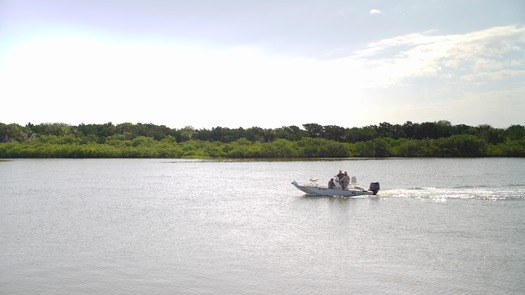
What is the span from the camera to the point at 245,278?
51.2ft

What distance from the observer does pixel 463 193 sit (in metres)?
36.0

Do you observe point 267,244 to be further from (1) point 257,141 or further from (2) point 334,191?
(1) point 257,141

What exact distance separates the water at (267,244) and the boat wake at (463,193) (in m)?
0.09

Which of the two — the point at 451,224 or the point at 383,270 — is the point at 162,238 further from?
the point at 451,224

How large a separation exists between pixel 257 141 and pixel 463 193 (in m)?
85.6

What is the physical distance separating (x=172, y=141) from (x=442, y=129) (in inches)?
2429

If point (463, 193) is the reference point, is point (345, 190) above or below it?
above

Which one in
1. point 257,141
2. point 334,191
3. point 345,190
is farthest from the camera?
point 257,141

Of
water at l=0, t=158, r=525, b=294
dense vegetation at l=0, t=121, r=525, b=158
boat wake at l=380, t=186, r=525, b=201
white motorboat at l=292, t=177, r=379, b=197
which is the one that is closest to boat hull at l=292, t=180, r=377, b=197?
white motorboat at l=292, t=177, r=379, b=197

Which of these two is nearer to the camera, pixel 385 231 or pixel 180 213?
pixel 385 231

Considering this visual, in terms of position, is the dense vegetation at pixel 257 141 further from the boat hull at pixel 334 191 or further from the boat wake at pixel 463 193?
the boat hull at pixel 334 191

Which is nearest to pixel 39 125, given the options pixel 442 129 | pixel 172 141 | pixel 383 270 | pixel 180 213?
pixel 172 141

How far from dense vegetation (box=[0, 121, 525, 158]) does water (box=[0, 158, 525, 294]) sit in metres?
68.1

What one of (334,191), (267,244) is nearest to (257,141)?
(334,191)
